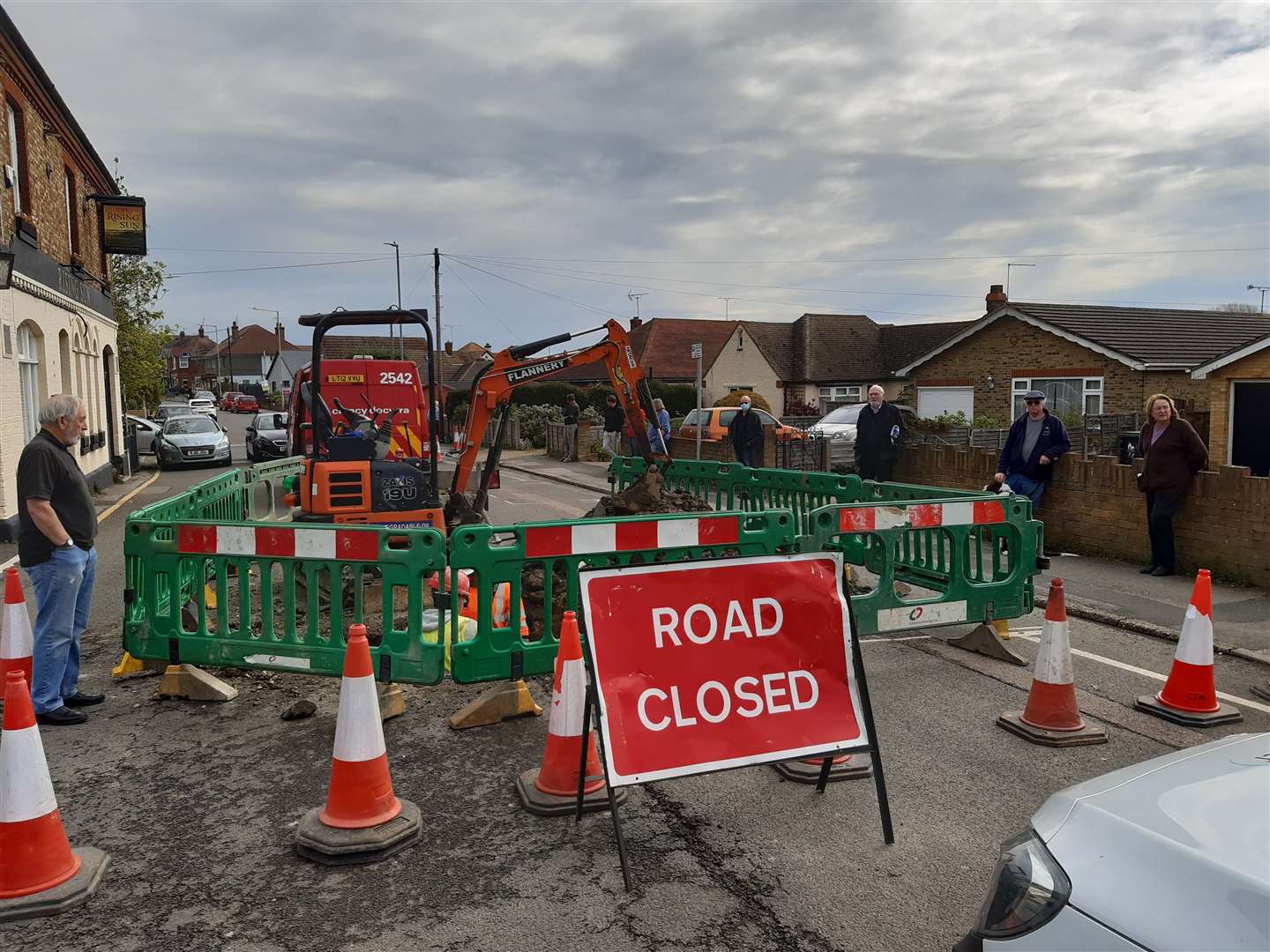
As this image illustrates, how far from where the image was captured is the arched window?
1566cm

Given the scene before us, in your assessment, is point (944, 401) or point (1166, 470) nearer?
point (1166, 470)

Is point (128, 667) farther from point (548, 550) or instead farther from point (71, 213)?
point (71, 213)

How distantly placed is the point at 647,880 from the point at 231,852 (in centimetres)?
182

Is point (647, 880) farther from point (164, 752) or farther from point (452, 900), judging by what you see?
point (164, 752)

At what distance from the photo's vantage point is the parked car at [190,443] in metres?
26.4

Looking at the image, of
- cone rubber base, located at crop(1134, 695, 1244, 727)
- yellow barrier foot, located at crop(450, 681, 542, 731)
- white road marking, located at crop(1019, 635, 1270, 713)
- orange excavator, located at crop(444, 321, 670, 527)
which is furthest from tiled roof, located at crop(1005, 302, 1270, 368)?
yellow barrier foot, located at crop(450, 681, 542, 731)

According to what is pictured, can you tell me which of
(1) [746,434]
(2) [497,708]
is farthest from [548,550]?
(1) [746,434]

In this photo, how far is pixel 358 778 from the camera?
13.6ft

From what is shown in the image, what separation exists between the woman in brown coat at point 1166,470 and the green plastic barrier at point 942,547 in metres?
3.50

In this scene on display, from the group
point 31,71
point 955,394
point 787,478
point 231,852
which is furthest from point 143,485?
point 955,394

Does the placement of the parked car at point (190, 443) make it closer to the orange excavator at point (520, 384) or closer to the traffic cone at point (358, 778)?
the orange excavator at point (520, 384)

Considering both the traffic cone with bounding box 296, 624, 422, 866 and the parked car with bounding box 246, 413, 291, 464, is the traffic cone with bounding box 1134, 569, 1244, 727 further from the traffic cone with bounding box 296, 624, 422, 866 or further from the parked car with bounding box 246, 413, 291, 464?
the parked car with bounding box 246, 413, 291, 464

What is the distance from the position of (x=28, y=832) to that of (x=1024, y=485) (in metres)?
10.3

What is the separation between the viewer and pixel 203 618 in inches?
232
